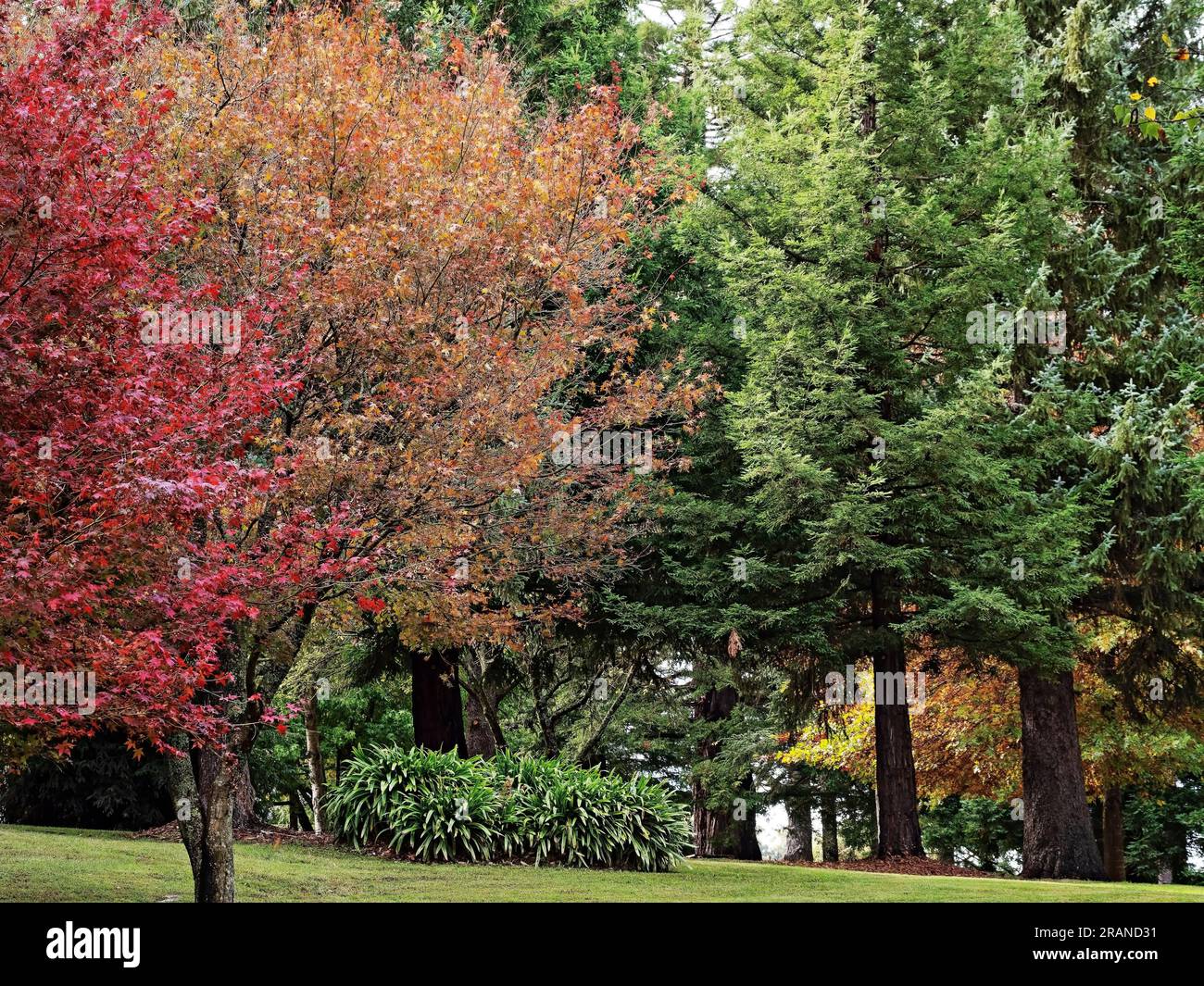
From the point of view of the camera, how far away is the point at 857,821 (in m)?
34.7

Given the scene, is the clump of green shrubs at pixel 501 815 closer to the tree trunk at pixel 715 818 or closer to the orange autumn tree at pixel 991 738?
the orange autumn tree at pixel 991 738

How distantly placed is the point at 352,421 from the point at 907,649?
11.2 meters

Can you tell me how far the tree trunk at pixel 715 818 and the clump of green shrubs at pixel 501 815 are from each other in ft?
21.7

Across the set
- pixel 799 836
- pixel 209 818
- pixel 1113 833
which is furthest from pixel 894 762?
pixel 799 836

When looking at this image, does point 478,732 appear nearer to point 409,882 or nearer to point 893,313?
point 409,882

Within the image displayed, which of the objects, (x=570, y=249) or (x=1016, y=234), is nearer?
(x=570, y=249)

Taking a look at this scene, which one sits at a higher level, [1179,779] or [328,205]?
[328,205]

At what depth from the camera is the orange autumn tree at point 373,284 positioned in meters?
10.4

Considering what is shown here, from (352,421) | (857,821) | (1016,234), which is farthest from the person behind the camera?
(857,821)

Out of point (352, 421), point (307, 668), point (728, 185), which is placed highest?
point (728, 185)

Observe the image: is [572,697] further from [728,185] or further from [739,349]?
[728,185]

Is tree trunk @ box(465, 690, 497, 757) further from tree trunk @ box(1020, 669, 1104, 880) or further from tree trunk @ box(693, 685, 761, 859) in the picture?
tree trunk @ box(1020, 669, 1104, 880)
